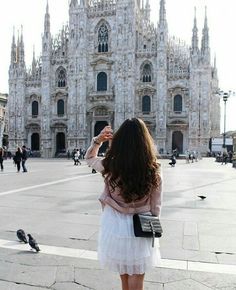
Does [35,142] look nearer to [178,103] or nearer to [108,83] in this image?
[108,83]

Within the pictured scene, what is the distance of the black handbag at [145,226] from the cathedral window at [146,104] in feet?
139

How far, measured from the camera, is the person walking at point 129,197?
256cm

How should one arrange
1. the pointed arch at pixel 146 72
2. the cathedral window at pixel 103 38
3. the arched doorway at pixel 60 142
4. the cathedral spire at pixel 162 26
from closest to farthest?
1. the cathedral spire at pixel 162 26
2. the pointed arch at pixel 146 72
3. the cathedral window at pixel 103 38
4. the arched doorway at pixel 60 142

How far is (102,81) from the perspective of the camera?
152ft

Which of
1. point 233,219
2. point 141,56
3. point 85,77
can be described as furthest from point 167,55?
point 233,219

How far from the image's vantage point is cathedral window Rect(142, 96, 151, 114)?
44.5 meters

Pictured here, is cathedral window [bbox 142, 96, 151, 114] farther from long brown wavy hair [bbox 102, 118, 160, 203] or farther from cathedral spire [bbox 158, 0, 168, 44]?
long brown wavy hair [bbox 102, 118, 160, 203]

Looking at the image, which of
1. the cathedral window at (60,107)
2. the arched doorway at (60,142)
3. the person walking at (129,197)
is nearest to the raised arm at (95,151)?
the person walking at (129,197)

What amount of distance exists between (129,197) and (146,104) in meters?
42.6

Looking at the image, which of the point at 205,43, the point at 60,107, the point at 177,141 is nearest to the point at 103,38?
the point at 60,107

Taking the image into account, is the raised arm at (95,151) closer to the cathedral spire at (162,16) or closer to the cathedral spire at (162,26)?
the cathedral spire at (162,26)

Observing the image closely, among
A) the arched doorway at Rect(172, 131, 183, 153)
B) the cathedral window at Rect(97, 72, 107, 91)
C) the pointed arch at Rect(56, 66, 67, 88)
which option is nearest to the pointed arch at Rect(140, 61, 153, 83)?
the cathedral window at Rect(97, 72, 107, 91)

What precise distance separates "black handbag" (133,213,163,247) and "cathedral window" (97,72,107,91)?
44202mm

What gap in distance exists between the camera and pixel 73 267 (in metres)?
4.39
